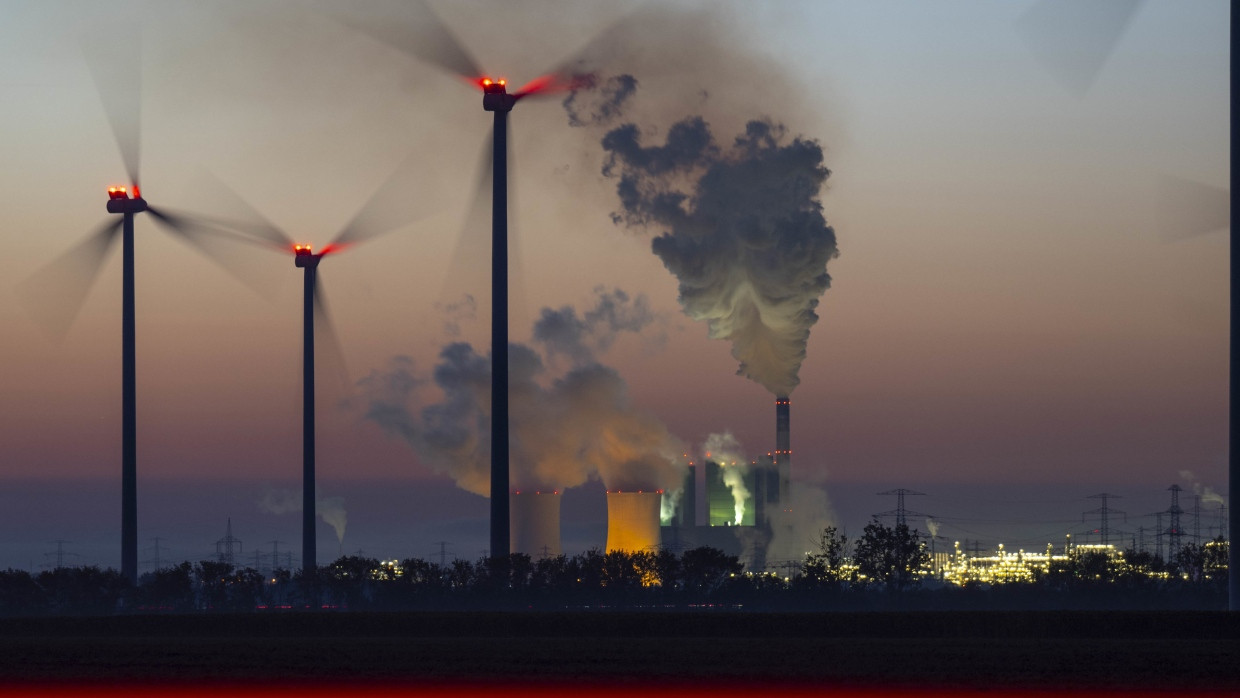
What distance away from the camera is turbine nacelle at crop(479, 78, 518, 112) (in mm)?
82625

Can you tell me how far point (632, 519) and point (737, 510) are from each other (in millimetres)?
43463

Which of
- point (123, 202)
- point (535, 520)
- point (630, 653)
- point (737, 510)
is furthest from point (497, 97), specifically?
point (737, 510)

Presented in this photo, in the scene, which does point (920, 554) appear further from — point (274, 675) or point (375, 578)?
point (274, 675)

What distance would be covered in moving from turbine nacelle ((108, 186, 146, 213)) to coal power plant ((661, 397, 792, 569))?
326ft

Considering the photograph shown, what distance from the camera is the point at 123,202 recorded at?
298ft

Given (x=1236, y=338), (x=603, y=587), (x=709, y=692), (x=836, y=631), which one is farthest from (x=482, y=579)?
(x=709, y=692)

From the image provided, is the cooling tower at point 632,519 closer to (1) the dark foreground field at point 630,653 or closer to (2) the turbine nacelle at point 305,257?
(2) the turbine nacelle at point 305,257

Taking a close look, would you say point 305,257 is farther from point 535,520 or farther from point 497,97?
point 535,520

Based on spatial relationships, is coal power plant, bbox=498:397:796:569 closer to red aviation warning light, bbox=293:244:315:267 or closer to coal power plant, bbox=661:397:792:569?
coal power plant, bbox=661:397:792:569

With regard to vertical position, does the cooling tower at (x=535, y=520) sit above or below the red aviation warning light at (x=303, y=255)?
below

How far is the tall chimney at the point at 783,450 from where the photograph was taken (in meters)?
169

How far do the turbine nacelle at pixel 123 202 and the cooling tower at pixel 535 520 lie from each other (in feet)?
196

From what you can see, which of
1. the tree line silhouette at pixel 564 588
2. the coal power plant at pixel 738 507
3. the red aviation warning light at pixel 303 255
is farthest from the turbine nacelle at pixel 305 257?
the coal power plant at pixel 738 507

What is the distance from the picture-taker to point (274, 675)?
3725 centimetres
